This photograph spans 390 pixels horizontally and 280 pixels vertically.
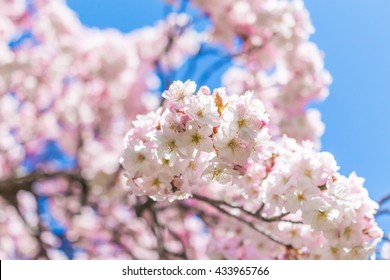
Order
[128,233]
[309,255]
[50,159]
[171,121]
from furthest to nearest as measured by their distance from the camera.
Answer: [50,159], [128,233], [309,255], [171,121]

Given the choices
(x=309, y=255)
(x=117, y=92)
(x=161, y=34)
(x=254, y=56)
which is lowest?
(x=309, y=255)

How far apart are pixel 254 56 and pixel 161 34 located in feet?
6.09

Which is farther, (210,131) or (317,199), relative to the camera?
(317,199)

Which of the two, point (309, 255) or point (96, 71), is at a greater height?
point (96, 71)

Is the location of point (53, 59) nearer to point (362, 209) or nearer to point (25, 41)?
point (25, 41)

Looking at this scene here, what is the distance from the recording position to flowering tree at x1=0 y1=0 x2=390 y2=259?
69.6 inches

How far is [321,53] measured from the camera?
206 inches

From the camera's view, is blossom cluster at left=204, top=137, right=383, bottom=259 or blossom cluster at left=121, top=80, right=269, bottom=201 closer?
blossom cluster at left=121, top=80, right=269, bottom=201

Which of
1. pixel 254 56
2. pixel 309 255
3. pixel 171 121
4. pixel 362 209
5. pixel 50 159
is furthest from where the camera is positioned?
pixel 50 159

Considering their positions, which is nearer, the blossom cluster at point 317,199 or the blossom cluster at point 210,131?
the blossom cluster at point 210,131

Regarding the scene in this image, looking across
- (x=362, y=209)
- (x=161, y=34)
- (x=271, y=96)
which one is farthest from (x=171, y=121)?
(x=161, y=34)

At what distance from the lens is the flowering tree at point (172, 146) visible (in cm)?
177

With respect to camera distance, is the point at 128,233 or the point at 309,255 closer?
the point at 309,255

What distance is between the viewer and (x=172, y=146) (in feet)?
5.66
